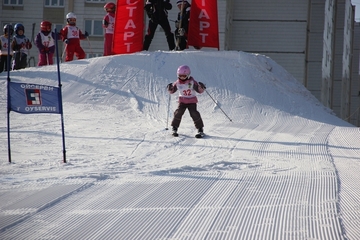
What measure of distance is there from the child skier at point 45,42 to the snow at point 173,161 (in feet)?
3.13

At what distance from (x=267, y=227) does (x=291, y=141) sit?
6.38m

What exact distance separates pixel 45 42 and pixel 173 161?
1030 centimetres

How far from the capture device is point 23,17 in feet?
114

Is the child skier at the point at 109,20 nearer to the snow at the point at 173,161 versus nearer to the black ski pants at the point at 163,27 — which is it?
the black ski pants at the point at 163,27

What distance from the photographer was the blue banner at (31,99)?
350 inches

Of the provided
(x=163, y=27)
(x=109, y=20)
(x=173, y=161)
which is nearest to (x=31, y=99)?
(x=173, y=161)

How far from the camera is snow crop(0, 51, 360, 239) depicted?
547cm

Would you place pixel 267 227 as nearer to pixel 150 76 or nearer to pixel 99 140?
pixel 99 140

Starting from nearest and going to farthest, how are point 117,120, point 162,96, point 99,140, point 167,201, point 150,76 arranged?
1. point 167,201
2. point 99,140
3. point 117,120
4. point 162,96
5. point 150,76

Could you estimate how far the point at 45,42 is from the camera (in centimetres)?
1833

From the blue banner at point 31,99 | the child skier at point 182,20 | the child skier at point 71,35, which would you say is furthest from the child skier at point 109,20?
the blue banner at point 31,99

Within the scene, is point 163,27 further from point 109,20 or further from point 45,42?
point 45,42

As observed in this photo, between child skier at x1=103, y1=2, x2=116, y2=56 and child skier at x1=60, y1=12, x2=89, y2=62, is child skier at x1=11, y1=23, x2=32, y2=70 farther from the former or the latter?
child skier at x1=103, y1=2, x2=116, y2=56

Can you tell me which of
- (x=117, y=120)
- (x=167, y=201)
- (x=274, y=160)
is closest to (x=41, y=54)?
(x=117, y=120)
